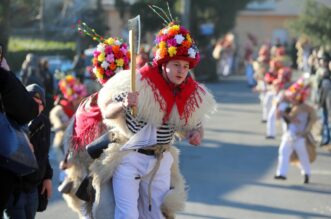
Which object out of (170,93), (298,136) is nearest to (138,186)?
(170,93)

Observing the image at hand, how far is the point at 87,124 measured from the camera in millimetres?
7441

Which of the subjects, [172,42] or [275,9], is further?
[275,9]

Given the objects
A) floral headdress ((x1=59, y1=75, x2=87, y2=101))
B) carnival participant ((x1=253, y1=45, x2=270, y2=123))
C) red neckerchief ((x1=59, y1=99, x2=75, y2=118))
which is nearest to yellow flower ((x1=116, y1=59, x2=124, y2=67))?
floral headdress ((x1=59, y1=75, x2=87, y2=101))

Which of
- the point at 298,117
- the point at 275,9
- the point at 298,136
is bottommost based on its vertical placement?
the point at 275,9

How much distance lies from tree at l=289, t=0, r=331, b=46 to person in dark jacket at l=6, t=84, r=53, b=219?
2540 centimetres

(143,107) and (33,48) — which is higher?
(143,107)

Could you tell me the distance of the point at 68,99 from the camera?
12242 millimetres

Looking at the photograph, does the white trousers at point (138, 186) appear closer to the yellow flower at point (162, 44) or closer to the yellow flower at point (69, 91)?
the yellow flower at point (162, 44)

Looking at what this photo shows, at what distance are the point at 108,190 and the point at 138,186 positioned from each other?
235mm

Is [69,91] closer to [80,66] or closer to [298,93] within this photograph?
[298,93]

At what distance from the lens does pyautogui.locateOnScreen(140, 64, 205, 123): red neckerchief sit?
6.49 m

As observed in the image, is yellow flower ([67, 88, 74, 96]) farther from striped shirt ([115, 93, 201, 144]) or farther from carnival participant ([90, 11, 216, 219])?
striped shirt ([115, 93, 201, 144])

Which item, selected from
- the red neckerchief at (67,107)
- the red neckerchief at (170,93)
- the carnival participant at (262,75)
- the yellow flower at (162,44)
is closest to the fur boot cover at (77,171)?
the red neckerchief at (170,93)

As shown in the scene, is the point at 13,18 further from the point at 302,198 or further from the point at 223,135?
the point at 302,198
